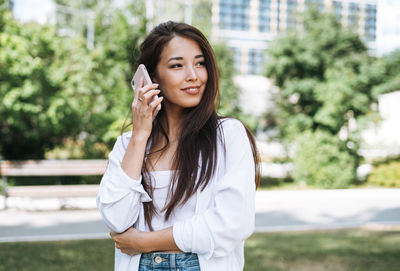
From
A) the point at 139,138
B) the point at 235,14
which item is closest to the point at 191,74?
the point at 139,138

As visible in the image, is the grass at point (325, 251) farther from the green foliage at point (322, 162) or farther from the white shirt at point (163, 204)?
the green foliage at point (322, 162)

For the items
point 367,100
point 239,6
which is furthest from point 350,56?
point 239,6

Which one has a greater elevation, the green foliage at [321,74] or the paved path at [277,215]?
the green foliage at [321,74]

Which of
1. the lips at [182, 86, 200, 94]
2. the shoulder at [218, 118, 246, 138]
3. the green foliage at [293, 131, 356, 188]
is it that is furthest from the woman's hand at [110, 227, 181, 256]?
the green foliage at [293, 131, 356, 188]

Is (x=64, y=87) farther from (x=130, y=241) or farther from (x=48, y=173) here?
(x=130, y=241)

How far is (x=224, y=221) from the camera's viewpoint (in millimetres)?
1441

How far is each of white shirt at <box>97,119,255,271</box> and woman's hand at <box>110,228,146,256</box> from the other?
3 centimetres

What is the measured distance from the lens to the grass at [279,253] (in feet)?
15.8

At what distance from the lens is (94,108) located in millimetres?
11031

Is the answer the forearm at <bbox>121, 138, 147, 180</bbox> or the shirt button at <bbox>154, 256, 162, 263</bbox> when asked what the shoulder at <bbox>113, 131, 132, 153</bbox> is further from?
the shirt button at <bbox>154, 256, 162, 263</bbox>

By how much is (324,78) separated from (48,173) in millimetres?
9253

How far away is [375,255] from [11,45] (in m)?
8.03

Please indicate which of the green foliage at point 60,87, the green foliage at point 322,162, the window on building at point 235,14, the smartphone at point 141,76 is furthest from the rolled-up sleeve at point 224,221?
the window on building at point 235,14

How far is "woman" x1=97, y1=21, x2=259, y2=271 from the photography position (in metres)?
1.47
